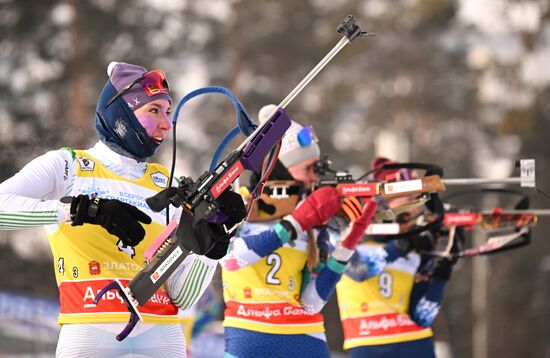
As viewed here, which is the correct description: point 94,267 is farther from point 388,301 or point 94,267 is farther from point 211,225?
point 388,301

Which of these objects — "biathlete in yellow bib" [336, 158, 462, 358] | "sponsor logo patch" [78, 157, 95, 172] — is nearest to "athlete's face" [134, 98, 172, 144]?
"sponsor logo patch" [78, 157, 95, 172]

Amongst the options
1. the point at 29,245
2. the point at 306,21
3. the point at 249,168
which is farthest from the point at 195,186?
the point at 306,21

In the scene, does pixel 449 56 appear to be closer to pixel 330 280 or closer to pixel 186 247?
pixel 330 280

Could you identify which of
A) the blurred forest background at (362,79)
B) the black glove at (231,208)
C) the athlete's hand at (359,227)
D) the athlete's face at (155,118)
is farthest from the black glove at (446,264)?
the blurred forest background at (362,79)

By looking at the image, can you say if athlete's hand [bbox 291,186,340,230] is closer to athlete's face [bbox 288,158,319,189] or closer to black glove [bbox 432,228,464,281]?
athlete's face [bbox 288,158,319,189]

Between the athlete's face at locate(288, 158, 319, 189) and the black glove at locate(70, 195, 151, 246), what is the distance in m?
2.79

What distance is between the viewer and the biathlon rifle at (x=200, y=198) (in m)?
4.77

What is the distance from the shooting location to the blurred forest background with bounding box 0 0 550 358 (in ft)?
80.4

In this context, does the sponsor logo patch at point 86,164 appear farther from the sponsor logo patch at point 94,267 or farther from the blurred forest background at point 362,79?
the blurred forest background at point 362,79

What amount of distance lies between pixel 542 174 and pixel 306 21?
Answer: 24.0ft

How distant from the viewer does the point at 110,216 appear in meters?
4.67

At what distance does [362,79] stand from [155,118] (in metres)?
26.3

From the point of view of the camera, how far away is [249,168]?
485cm

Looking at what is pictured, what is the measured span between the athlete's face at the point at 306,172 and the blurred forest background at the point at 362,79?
42.6 ft
